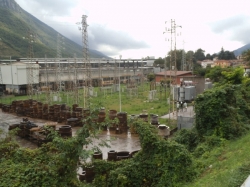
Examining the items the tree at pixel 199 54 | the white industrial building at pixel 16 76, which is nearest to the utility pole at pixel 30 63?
the white industrial building at pixel 16 76

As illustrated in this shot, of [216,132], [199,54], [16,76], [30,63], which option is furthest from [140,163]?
[199,54]

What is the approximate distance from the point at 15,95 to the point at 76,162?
3402 cm

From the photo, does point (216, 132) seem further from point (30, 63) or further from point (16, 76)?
point (16, 76)

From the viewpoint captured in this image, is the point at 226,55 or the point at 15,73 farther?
the point at 226,55

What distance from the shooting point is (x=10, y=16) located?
2689 inches

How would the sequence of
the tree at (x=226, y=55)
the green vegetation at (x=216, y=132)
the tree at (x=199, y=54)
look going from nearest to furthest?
the green vegetation at (x=216, y=132) → the tree at (x=226, y=55) → the tree at (x=199, y=54)

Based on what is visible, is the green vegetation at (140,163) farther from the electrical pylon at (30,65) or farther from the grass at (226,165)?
the electrical pylon at (30,65)

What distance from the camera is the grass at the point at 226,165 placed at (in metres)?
5.82

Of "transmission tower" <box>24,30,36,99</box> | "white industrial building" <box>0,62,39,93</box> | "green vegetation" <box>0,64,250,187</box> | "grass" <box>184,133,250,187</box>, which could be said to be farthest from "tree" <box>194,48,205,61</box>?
"grass" <box>184,133,250,187</box>

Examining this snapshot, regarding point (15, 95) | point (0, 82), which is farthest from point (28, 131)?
point (0, 82)

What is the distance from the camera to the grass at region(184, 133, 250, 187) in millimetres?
5821

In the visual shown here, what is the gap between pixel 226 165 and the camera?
7695 millimetres

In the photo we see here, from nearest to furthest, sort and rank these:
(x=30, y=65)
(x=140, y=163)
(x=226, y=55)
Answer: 1. (x=140, y=163)
2. (x=30, y=65)
3. (x=226, y=55)

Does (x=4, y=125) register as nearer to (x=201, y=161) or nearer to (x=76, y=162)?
(x=76, y=162)
